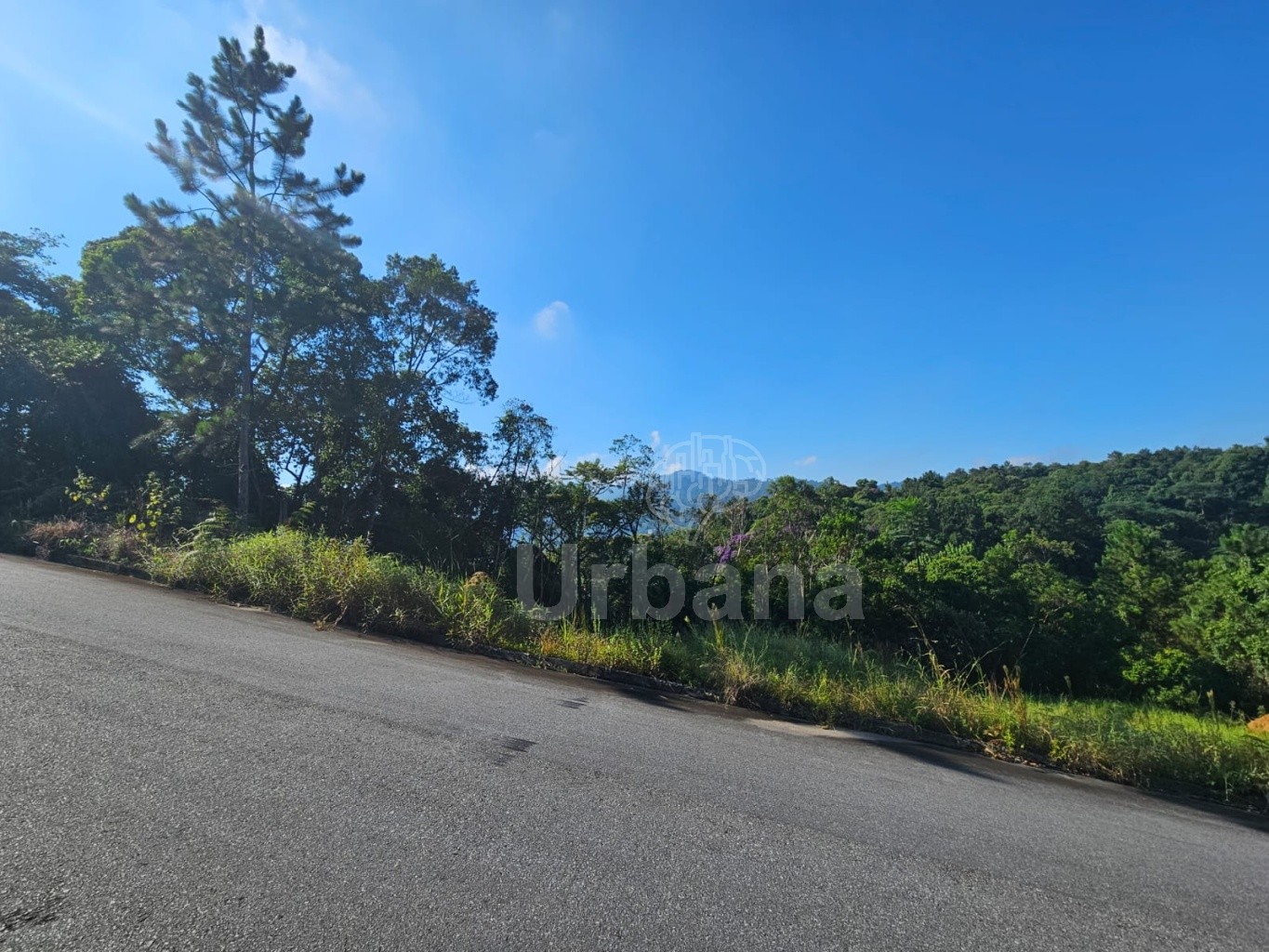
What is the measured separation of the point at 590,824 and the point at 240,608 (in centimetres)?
607

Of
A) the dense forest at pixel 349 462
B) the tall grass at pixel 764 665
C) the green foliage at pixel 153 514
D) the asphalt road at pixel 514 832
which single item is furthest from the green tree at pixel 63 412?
the asphalt road at pixel 514 832

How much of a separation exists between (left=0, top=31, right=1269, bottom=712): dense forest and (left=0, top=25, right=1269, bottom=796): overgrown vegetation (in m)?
0.06

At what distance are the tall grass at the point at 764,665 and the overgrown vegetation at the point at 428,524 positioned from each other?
3 centimetres

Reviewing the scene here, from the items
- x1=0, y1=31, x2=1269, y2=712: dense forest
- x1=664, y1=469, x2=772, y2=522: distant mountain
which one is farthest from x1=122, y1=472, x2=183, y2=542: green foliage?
x1=664, y1=469, x2=772, y2=522: distant mountain

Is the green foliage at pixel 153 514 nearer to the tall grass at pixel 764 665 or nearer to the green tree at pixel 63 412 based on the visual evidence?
the tall grass at pixel 764 665

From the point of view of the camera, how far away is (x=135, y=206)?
1216cm

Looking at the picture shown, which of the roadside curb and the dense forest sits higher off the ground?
the dense forest

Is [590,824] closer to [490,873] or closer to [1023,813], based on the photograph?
[490,873]

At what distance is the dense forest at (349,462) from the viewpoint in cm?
956

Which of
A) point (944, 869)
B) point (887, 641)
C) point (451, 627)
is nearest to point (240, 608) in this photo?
point (451, 627)

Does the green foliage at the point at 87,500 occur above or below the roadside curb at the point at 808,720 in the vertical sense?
above

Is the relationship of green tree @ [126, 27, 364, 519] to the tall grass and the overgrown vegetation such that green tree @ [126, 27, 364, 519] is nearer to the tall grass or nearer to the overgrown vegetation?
the overgrown vegetation

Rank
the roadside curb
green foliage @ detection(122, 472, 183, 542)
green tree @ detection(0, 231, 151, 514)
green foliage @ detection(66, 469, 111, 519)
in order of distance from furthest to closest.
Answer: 1. green tree @ detection(0, 231, 151, 514)
2. green foliage @ detection(66, 469, 111, 519)
3. green foliage @ detection(122, 472, 183, 542)
4. the roadside curb

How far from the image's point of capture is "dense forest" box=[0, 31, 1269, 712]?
376 inches
